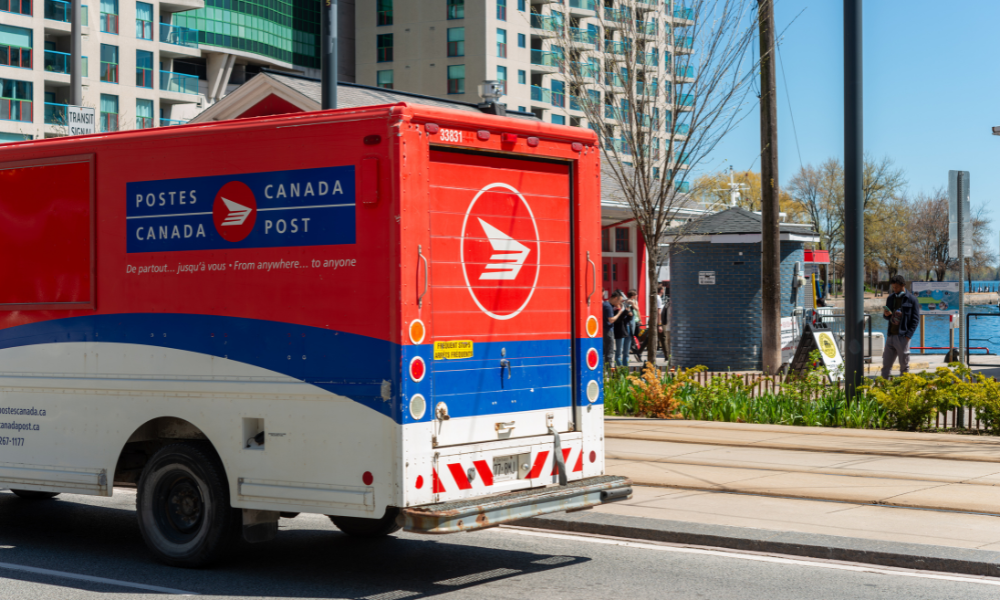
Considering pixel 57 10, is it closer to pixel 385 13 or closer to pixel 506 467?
pixel 385 13

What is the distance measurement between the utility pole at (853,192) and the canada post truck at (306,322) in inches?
269

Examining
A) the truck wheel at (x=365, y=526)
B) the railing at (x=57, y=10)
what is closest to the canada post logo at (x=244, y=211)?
the truck wheel at (x=365, y=526)

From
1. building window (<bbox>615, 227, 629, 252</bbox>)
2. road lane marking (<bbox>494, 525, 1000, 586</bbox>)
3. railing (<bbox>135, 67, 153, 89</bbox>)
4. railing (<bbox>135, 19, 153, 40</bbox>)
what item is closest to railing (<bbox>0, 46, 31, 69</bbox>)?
railing (<bbox>135, 67, 153, 89</bbox>)

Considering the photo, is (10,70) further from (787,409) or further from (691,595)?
(691,595)

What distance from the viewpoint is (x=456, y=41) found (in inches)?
2936

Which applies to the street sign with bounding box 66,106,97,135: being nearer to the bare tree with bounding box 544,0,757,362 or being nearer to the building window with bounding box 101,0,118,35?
the bare tree with bounding box 544,0,757,362

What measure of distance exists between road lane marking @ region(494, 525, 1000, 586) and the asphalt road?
24 mm

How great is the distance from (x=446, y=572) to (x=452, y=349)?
64.1 inches

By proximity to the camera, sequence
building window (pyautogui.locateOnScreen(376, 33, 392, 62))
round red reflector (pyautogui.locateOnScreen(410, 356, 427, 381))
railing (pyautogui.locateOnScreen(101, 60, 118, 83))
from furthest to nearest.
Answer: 1. building window (pyautogui.locateOnScreen(376, 33, 392, 62))
2. railing (pyautogui.locateOnScreen(101, 60, 118, 83))
3. round red reflector (pyautogui.locateOnScreen(410, 356, 427, 381))

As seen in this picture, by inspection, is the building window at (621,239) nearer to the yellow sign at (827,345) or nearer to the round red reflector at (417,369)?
the yellow sign at (827,345)

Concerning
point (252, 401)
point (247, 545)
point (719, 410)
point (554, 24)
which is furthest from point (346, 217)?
point (554, 24)

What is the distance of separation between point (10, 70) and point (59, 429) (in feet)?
181

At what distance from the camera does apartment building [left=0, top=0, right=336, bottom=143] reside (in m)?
57.8

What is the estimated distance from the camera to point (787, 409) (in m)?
14.4
